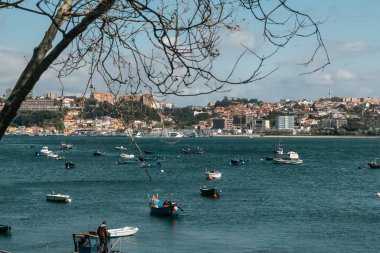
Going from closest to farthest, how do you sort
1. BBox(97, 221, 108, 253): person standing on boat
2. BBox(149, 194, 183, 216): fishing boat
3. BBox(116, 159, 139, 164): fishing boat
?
1. BBox(97, 221, 108, 253): person standing on boat
2. BBox(149, 194, 183, 216): fishing boat
3. BBox(116, 159, 139, 164): fishing boat

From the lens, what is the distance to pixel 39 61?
4.17 m

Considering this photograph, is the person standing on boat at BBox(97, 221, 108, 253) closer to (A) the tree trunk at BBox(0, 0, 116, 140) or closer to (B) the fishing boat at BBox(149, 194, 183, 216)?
(B) the fishing boat at BBox(149, 194, 183, 216)

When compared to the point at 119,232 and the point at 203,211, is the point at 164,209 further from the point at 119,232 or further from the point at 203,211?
the point at 119,232

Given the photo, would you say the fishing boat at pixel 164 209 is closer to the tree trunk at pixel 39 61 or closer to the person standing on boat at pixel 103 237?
the person standing on boat at pixel 103 237

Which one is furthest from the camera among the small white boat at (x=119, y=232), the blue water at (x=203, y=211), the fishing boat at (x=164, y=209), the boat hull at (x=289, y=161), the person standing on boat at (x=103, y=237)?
the boat hull at (x=289, y=161)

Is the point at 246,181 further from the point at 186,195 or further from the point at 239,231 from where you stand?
the point at 239,231

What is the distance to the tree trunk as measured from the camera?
4.12m

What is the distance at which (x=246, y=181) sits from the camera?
6769 centimetres

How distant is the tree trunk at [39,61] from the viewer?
13.5 ft

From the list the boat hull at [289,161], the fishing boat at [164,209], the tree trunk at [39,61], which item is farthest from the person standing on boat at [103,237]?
the boat hull at [289,161]

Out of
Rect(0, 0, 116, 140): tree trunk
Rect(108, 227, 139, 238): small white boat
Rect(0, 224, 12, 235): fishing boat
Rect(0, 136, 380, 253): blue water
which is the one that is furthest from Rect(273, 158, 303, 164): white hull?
Rect(0, 0, 116, 140): tree trunk

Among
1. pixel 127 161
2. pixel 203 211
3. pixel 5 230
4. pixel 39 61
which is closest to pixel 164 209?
pixel 203 211

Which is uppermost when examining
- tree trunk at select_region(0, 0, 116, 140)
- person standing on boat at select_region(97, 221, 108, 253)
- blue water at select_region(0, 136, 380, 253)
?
tree trunk at select_region(0, 0, 116, 140)

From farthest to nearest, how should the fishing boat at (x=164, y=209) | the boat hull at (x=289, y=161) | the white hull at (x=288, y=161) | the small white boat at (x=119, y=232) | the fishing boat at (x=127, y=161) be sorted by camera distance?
the white hull at (x=288, y=161), the boat hull at (x=289, y=161), the fishing boat at (x=127, y=161), the fishing boat at (x=164, y=209), the small white boat at (x=119, y=232)
